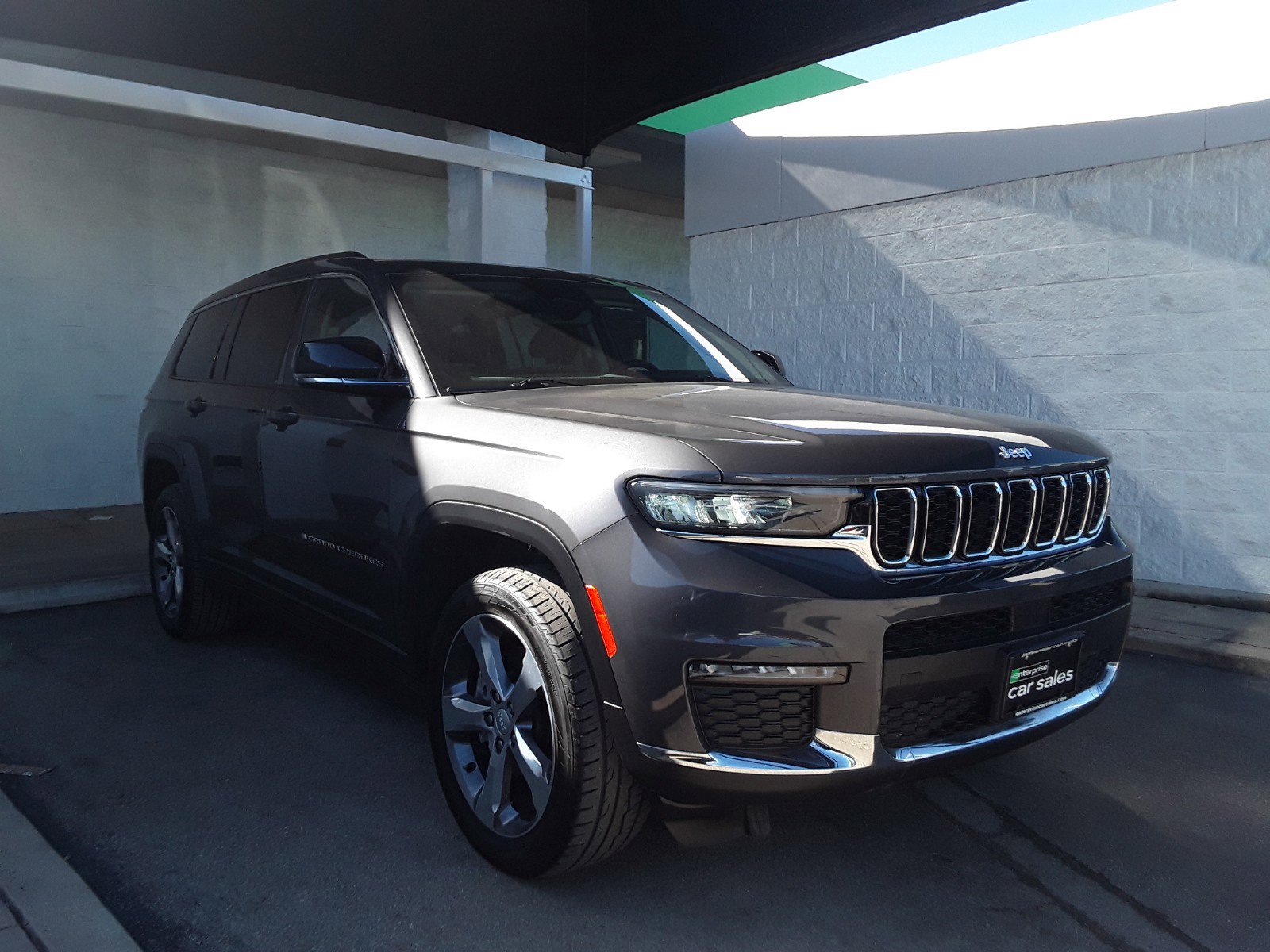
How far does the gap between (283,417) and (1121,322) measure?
4871mm

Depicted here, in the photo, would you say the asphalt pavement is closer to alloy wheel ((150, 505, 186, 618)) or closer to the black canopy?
alloy wheel ((150, 505, 186, 618))

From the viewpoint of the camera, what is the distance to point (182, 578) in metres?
5.12

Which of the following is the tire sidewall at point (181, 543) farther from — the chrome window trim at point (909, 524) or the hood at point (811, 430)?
the chrome window trim at point (909, 524)

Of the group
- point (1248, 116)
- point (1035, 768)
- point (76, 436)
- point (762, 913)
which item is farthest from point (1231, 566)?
point (76, 436)

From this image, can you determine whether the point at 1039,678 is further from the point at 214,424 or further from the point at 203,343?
the point at 203,343

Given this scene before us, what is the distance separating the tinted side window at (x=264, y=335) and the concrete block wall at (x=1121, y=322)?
4.49 m

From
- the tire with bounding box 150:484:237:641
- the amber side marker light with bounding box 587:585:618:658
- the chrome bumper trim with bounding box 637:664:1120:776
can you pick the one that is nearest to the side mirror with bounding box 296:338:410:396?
the amber side marker light with bounding box 587:585:618:658

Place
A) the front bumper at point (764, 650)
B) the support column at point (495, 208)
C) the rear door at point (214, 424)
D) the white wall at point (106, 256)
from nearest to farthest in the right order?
the front bumper at point (764, 650), the rear door at point (214, 424), the support column at point (495, 208), the white wall at point (106, 256)

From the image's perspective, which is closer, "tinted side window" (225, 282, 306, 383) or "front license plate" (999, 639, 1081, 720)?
"front license plate" (999, 639, 1081, 720)

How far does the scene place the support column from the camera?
8203mm

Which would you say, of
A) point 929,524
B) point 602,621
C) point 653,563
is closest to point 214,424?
point 602,621

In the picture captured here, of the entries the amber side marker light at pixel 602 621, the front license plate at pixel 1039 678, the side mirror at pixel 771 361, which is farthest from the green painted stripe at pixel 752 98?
the amber side marker light at pixel 602 621

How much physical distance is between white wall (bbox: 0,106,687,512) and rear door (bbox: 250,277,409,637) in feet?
19.4

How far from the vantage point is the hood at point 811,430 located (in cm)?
245
